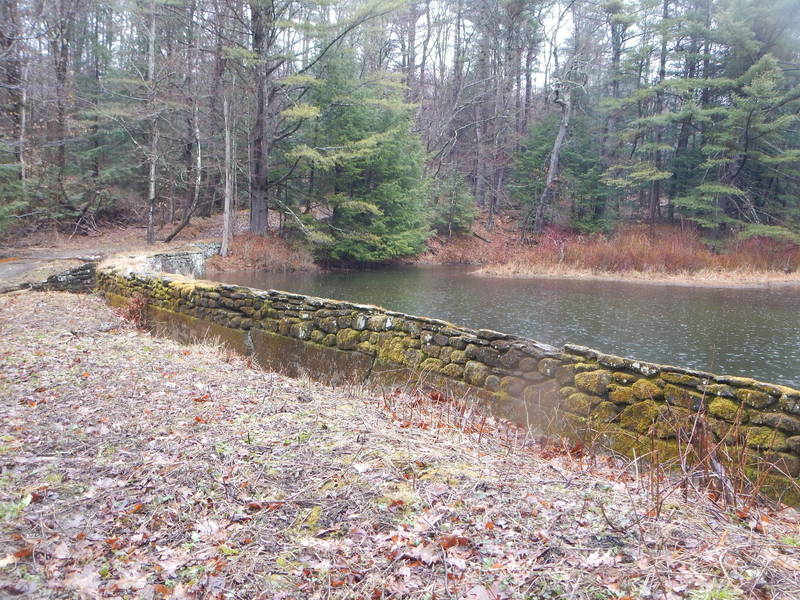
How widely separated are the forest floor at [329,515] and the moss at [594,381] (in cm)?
58

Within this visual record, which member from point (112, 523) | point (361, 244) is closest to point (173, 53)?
point (361, 244)

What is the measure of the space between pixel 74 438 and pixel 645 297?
48.4ft

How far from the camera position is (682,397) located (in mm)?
4008

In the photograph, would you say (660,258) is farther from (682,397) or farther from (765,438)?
(765,438)

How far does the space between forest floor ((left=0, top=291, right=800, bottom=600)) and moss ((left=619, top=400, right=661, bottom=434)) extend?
0.36 m

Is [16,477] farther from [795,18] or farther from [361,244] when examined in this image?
[795,18]

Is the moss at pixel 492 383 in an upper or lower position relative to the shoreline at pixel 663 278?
lower

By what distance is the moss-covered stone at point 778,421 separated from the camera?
140 inches

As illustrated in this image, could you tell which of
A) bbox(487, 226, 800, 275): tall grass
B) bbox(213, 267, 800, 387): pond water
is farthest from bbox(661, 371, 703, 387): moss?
bbox(487, 226, 800, 275): tall grass

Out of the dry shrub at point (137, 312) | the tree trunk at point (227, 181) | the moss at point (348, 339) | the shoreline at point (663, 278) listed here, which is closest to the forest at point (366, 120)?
the tree trunk at point (227, 181)

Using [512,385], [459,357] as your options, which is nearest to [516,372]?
[512,385]

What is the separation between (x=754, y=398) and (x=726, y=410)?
20 cm

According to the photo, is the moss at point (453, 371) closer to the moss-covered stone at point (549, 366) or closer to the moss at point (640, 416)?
the moss-covered stone at point (549, 366)

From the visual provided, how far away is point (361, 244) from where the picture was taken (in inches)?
854
